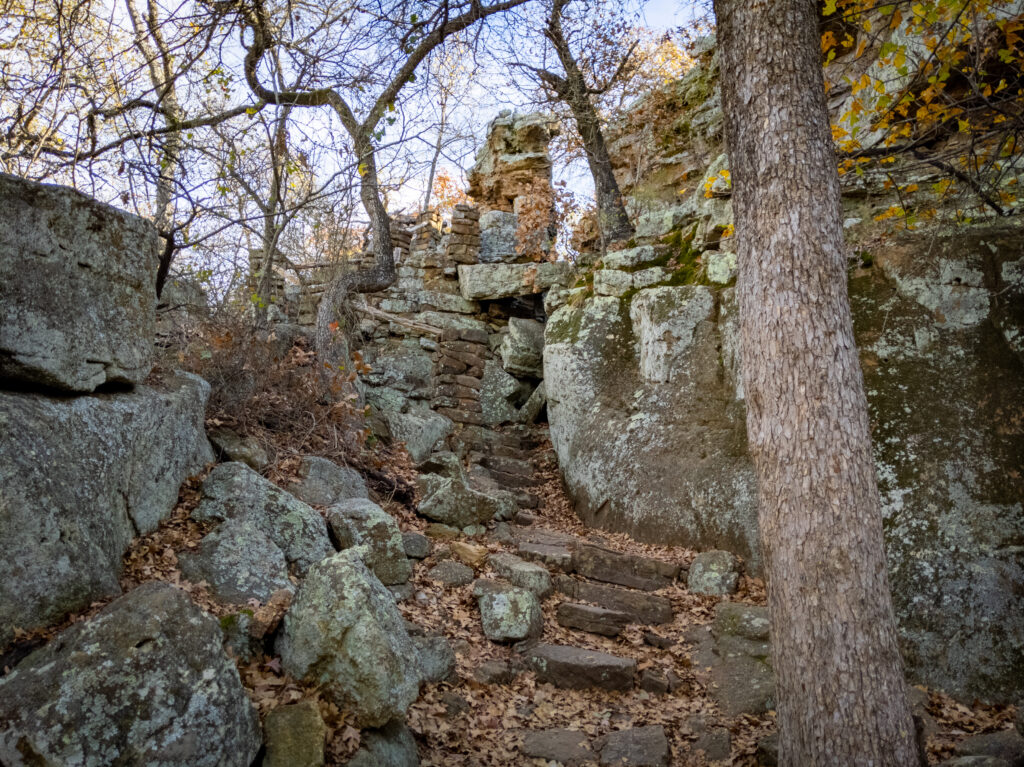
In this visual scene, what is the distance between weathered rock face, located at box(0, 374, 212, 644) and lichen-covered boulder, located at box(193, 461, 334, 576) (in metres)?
0.28

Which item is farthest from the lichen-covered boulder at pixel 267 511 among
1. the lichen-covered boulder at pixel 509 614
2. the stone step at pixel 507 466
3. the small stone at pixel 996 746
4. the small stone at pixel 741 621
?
the stone step at pixel 507 466

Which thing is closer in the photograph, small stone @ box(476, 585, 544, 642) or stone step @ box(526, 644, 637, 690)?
stone step @ box(526, 644, 637, 690)

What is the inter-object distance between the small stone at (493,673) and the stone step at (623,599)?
1.26 m

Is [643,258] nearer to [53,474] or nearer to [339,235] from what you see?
[339,235]

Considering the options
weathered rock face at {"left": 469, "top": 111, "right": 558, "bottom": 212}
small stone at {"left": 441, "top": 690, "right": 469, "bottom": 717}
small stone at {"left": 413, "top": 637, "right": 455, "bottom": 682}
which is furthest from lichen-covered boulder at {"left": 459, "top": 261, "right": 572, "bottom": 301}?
small stone at {"left": 441, "top": 690, "right": 469, "bottom": 717}

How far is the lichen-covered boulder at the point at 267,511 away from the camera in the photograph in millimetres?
4723

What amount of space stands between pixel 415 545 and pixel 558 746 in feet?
7.45

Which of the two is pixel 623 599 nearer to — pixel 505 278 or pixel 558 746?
pixel 558 746

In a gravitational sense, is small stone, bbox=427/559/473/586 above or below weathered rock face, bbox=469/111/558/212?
below

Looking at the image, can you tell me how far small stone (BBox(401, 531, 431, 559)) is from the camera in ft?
19.0

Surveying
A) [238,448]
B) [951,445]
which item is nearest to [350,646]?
[238,448]

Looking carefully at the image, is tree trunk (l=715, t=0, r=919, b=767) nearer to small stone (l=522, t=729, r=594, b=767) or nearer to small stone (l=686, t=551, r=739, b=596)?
small stone (l=522, t=729, r=594, b=767)

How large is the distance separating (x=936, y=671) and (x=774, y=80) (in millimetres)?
4177

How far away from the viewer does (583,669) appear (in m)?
4.70
